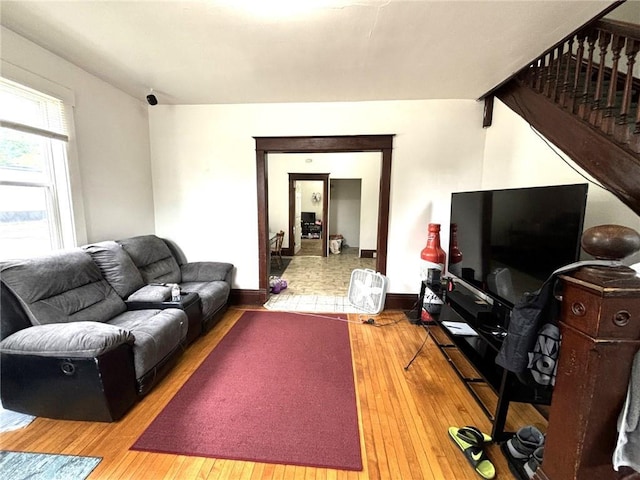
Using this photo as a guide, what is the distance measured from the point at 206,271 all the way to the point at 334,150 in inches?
85.6

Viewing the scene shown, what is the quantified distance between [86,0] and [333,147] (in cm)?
230

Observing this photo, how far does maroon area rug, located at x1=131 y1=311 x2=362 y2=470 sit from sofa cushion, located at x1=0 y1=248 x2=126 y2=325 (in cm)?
94

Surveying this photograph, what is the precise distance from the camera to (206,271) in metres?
3.22

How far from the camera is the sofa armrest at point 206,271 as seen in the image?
318 centimetres

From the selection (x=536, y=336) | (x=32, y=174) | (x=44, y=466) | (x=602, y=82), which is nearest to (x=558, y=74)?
(x=602, y=82)

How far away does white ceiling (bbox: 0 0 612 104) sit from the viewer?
1.63m

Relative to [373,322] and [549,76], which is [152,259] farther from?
[549,76]

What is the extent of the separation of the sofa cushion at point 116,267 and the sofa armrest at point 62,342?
0.75 m

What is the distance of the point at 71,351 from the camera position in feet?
4.97

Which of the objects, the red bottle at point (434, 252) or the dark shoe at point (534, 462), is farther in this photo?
the red bottle at point (434, 252)

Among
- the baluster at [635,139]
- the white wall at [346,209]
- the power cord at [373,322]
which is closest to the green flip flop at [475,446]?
the power cord at [373,322]

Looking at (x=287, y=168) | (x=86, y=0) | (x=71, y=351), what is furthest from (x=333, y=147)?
(x=287, y=168)

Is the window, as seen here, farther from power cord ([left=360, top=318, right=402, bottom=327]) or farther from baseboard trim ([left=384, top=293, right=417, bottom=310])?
baseboard trim ([left=384, top=293, right=417, bottom=310])

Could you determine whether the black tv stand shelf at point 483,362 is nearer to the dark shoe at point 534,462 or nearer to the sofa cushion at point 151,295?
the dark shoe at point 534,462
